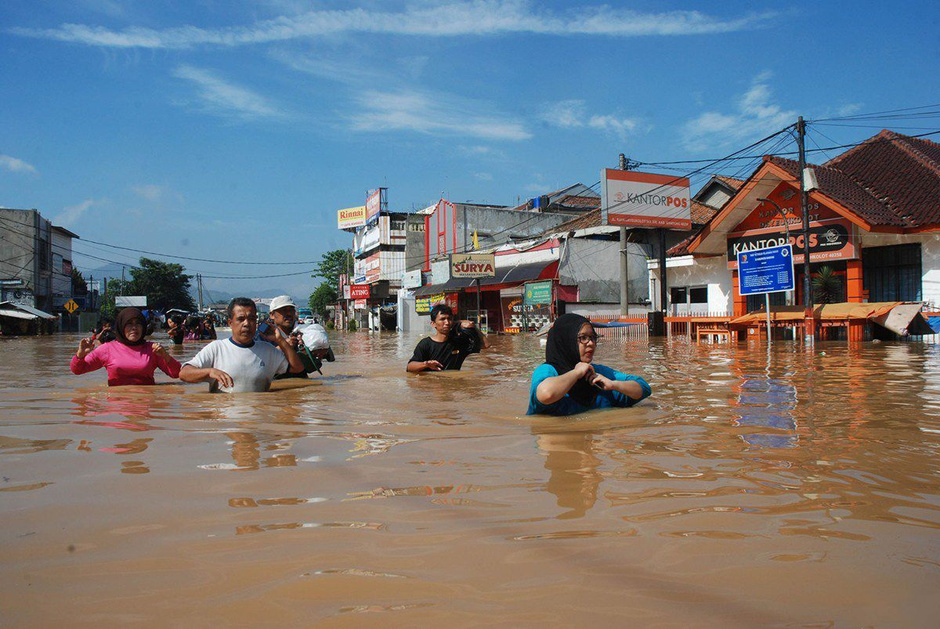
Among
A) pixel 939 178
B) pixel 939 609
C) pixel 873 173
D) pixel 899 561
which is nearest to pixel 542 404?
pixel 899 561

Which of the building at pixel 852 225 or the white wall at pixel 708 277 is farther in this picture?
the white wall at pixel 708 277

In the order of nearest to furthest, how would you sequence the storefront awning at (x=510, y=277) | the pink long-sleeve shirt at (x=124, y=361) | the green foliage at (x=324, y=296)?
the pink long-sleeve shirt at (x=124, y=361)
the storefront awning at (x=510, y=277)
the green foliage at (x=324, y=296)

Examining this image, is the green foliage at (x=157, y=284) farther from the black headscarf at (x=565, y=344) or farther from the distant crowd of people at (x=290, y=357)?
the black headscarf at (x=565, y=344)

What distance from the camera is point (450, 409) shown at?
6.30m

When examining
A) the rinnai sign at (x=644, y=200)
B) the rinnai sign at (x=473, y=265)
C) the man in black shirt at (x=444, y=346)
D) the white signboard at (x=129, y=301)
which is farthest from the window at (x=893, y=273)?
the white signboard at (x=129, y=301)

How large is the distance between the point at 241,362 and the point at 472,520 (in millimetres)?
4530

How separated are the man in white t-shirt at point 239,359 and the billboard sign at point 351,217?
219ft

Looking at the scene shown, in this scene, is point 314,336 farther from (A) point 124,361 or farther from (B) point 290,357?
(A) point 124,361

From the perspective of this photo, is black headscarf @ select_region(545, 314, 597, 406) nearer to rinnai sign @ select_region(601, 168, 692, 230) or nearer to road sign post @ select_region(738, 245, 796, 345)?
road sign post @ select_region(738, 245, 796, 345)

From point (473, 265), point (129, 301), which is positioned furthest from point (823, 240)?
point (129, 301)

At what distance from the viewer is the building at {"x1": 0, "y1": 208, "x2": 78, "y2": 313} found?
46.5 meters

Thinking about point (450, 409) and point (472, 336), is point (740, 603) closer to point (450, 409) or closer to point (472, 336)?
point (450, 409)

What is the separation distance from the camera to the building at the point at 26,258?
153 feet

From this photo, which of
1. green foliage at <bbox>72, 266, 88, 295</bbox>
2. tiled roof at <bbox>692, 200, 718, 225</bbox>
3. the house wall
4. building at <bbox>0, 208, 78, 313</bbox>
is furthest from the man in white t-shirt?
green foliage at <bbox>72, 266, 88, 295</bbox>
